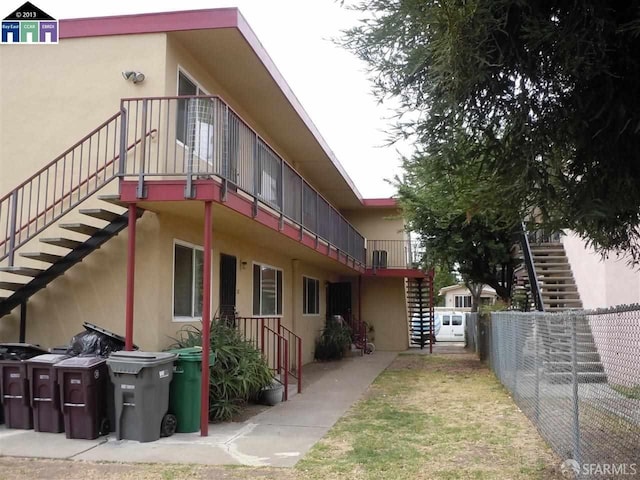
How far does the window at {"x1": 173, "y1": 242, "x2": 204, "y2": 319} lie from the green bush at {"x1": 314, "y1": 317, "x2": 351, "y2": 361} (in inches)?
345

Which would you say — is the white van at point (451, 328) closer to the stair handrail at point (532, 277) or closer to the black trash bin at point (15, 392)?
the stair handrail at point (532, 277)

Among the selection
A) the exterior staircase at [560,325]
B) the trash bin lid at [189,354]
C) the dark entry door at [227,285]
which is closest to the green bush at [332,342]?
the exterior staircase at [560,325]

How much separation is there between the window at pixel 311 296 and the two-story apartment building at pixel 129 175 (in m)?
6.81

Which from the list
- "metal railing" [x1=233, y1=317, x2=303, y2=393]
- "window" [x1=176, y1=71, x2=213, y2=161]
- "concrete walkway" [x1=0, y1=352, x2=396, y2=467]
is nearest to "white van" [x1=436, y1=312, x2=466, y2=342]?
"metal railing" [x1=233, y1=317, x2=303, y2=393]

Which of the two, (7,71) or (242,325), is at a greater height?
(7,71)

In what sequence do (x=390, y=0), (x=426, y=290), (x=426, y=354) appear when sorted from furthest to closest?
(x=426, y=290) < (x=426, y=354) < (x=390, y=0)

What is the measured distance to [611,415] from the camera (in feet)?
17.4

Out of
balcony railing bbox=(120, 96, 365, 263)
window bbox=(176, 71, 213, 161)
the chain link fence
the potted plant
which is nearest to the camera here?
the chain link fence

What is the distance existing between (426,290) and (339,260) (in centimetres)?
876

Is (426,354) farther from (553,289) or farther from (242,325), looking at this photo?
(242,325)

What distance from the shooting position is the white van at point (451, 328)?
30.6 meters

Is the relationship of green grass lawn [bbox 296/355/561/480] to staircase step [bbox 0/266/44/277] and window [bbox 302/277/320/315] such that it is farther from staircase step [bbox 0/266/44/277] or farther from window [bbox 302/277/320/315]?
window [bbox 302/277/320/315]

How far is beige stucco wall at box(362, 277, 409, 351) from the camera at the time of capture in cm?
2231

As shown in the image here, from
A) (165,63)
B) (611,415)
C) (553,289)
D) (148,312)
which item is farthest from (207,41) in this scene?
(553,289)
